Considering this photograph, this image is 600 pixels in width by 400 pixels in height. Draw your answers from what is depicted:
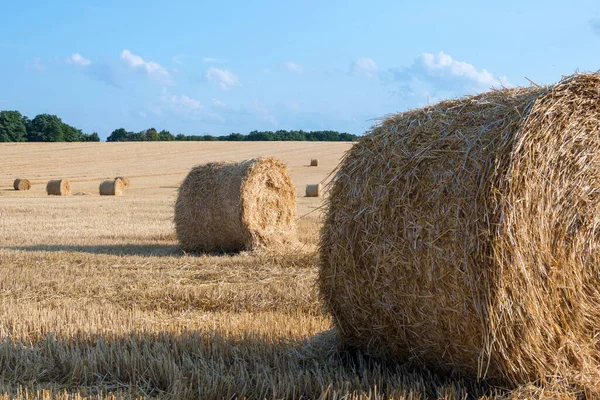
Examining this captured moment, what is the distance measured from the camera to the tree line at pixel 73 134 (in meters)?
65.2

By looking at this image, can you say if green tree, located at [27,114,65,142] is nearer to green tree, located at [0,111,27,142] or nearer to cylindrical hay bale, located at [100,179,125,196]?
green tree, located at [0,111,27,142]

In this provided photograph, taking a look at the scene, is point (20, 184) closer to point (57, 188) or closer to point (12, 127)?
point (57, 188)

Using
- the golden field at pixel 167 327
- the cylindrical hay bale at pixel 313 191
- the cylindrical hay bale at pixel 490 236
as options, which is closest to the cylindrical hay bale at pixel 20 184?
the cylindrical hay bale at pixel 313 191

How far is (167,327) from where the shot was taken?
18.9ft

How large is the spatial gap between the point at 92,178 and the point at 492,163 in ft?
104

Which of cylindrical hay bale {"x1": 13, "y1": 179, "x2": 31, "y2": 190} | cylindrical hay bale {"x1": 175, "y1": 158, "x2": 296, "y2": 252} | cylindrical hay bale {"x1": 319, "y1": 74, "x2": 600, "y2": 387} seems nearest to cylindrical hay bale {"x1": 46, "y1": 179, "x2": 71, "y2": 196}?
cylindrical hay bale {"x1": 13, "y1": 179, "x2": 31, "y2": 190}

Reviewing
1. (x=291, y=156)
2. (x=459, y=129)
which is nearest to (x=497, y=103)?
(x=459, y=129)

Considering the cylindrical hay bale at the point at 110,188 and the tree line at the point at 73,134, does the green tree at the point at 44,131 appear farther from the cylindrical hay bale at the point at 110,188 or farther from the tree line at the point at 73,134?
the cylindrical hay bale at the point at 110,188

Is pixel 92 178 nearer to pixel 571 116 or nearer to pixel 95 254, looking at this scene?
pixel 95 254

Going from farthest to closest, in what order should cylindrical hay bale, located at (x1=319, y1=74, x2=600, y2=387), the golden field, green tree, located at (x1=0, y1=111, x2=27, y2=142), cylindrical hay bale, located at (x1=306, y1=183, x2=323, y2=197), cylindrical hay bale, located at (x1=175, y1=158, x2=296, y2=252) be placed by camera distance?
1. green tree, located at (x1=0, y1=111, x2=27, y2=142)
2. cylindrical hay bale, located at (x1=306, y1=183, x2=323, y2=197)
3. cylindrical hay bale, located at (x1=175, y1=158, x2=296, y2=252)
4. the golden field
5. cylindrical hay bale, located at (x1=319, y1=74, x2=600, y2=387)

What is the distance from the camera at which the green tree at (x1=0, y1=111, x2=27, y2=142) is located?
211 ft

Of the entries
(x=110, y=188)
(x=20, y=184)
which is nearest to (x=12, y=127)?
(x=20, y=184)

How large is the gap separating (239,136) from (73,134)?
16.7 metres

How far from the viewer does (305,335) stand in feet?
18.5
